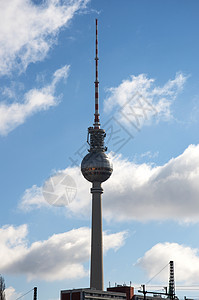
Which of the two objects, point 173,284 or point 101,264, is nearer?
point 173,284

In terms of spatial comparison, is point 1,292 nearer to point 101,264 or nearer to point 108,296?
point 108,296

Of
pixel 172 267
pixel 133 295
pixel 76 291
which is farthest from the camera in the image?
pixel 172 267

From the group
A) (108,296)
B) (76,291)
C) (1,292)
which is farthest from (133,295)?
(1,292)

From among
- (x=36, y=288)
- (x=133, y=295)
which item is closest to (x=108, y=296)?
(x=133, y=295)

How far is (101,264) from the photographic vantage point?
656ft

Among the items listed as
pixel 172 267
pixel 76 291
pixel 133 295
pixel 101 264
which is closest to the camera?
pixel 76 291

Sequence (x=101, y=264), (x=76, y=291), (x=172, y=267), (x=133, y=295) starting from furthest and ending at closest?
(x=101, y=264), (x=172, y=267), (x=133, y=295), (x=76, y=291)

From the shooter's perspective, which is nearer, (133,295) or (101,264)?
(133,295)

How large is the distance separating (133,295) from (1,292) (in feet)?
136

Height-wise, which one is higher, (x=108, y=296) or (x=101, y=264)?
(x=101, y=264)

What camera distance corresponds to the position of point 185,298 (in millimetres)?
188750

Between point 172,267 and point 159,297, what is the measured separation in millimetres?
11314

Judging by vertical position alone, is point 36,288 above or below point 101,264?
below

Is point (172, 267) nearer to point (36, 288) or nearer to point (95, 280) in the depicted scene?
point (95, 280)
